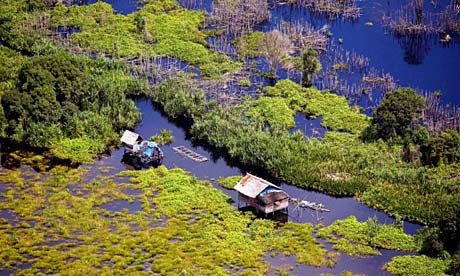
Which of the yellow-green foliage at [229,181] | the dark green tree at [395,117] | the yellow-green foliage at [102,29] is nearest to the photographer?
the yellow-green foliage at [229,181]

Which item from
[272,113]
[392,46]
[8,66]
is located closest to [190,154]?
[272,113]

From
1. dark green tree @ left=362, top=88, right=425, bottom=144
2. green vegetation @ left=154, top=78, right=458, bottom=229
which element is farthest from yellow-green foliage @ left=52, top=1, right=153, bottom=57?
dark green tree @ left=362, top=88, right=425, bottom=144

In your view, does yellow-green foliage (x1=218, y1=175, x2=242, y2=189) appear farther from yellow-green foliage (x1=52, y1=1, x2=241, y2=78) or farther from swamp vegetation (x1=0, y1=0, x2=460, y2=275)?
yellow-green foliage (x1=52, y1=1, x2=241, y2=78)

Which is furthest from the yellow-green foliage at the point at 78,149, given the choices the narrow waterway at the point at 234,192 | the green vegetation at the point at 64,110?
the narrow waterway at the point at 234,192

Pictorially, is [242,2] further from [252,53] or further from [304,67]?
[304,67]

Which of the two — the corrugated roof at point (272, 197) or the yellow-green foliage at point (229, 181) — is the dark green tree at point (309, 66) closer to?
the yellow-green foliage at point (229, 181)

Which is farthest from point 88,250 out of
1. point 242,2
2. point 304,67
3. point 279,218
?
point 242,2

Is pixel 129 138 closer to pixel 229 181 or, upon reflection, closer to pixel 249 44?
pixel 229 181
